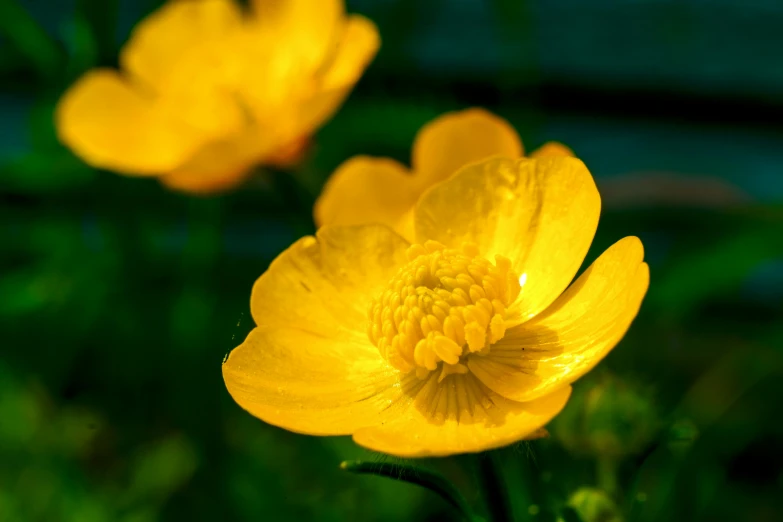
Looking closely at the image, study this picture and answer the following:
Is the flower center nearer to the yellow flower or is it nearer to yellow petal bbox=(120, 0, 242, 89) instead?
the yellow flower

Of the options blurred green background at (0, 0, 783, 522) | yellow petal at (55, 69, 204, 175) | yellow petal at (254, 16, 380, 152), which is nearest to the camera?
yellow petal at (254, 16, 380, 152)

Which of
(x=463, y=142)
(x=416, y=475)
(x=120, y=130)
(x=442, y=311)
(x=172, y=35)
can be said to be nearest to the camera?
(x=416, y=475)

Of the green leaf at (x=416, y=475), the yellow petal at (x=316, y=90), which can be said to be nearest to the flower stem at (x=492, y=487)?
the green leaf at (x=416, y=475)

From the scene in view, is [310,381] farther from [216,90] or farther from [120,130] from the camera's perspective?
[120,130]

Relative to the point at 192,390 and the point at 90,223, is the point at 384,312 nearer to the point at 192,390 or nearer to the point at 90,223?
the point at 192,390

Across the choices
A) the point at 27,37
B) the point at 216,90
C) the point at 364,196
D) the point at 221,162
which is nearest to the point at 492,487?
the point at 364,196

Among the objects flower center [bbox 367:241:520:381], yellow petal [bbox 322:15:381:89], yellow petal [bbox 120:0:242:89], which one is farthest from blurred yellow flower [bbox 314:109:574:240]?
yellow petal [bbox 120:0:242:89]

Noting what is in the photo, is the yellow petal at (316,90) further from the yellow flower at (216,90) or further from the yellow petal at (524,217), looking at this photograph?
the yellow petal at (524,217)
